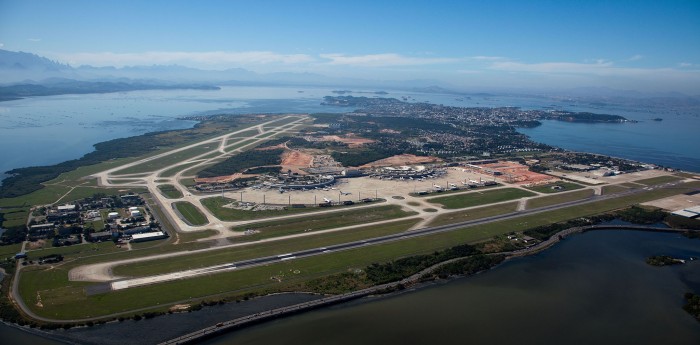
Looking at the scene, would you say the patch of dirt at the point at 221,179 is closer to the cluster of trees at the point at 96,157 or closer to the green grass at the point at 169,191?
the green grass at the point at 169,191

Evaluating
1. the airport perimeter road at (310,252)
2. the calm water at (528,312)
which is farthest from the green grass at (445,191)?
the calm water at (528,312)

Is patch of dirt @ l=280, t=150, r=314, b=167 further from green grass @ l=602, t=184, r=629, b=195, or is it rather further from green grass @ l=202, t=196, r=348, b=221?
green grass @ l=602, t=184, r=629, b=195

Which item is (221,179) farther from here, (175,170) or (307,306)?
(307,306)

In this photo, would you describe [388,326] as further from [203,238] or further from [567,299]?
[203,238]

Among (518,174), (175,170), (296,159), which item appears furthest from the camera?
(296,159)

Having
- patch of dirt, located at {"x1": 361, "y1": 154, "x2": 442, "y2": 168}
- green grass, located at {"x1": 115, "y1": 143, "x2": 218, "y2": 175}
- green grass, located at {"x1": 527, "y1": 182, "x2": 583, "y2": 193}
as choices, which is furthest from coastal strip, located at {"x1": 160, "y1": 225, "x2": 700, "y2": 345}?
green grass, located at {"x1": 115, "y1": 143, "x2": 218, "y2": 175}

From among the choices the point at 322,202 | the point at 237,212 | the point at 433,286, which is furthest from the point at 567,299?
the point at 237,212

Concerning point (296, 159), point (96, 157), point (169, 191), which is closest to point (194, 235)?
point (169, 191)

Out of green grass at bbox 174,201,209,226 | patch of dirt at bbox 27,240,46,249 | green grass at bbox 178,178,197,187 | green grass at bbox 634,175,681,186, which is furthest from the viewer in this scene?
green grass at bbox 634,175,681,186
